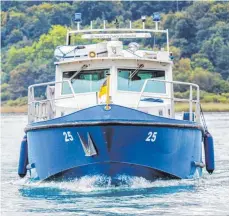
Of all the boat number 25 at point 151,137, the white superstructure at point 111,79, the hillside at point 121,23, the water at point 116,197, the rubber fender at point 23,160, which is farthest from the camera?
the hillside at point 121,23

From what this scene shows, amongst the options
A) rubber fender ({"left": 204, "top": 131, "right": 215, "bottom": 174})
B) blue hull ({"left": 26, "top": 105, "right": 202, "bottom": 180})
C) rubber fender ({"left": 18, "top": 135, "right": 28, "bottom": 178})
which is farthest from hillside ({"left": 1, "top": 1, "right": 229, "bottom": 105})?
blue hull ({"left": 26, "top": 105, "right": 202, "bottom": 180})

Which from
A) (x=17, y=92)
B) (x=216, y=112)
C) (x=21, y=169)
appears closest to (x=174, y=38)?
(x=17, y=92)

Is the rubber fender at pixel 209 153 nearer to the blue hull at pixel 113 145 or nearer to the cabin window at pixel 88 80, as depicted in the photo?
the blue hull at pixel 113 145

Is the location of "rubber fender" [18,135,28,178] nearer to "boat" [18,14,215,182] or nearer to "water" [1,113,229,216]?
"boat" [18,14,215,182]

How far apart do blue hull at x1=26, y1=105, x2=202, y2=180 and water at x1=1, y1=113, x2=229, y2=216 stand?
237 mm

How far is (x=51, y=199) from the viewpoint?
70.2 feet

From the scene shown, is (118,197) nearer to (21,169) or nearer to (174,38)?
(21,169)

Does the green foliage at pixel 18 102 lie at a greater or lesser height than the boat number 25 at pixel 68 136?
lesser

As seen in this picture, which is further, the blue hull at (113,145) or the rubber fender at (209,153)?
the rubber fender at (209,153)

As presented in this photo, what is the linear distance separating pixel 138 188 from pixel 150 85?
3.09 meters

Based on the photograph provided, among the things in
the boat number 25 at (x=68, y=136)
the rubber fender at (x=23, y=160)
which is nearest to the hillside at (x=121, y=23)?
the rubber fender at (x=23, y=160)

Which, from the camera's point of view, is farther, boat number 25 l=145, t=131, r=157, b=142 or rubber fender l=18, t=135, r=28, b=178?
rubber fender l=18, t=135, r=28, b=178

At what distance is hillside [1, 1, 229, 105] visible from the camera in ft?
304

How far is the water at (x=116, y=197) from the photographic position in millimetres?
19703
